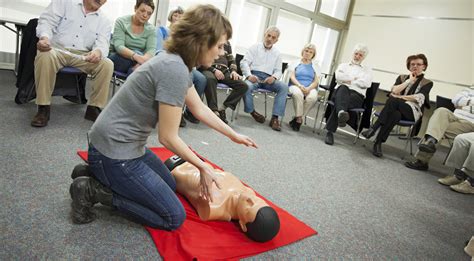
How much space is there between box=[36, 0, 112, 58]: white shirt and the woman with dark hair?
5.60ft

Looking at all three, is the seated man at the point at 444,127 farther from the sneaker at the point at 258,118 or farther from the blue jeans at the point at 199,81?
the blue jeans at the point at 199,81

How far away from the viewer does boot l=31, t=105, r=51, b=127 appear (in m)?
2.37

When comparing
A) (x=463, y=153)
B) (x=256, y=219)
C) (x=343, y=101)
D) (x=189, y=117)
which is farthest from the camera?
(x=343, y=101)

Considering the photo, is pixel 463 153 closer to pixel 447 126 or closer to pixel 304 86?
pixel 447 126

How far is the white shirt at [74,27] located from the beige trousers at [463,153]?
3.25 meters

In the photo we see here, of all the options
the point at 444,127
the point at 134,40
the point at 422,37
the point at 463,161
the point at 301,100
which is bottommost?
the point at 463,161

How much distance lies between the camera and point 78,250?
48.0 inches

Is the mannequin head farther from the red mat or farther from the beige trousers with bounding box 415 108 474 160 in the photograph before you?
the beige trousers with bounding box 415 108 474 160

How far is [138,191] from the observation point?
1.33 metres

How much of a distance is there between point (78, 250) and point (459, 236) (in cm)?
218

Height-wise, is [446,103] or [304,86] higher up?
[446,103]

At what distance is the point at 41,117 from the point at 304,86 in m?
3.23

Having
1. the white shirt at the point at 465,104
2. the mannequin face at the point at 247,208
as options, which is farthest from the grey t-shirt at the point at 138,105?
the white shirt at the point at 465,104

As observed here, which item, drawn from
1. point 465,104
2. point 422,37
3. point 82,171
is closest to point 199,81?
point 82,171
